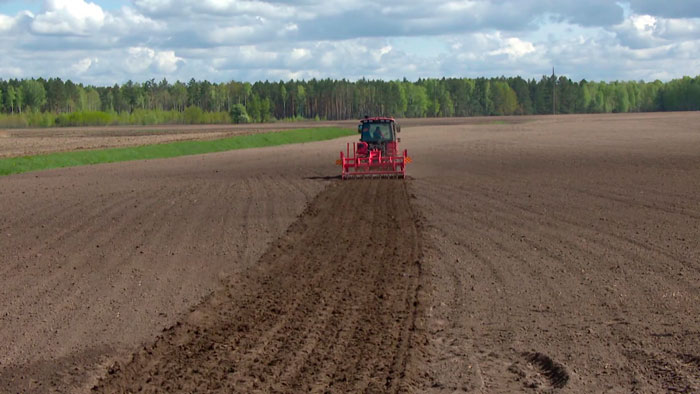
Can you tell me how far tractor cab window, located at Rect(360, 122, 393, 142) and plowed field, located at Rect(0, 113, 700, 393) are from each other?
33.4ft

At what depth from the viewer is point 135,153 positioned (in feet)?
162

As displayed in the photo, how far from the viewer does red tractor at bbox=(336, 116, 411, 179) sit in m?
30.4

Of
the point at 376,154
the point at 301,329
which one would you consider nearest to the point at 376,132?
the point at 376,154

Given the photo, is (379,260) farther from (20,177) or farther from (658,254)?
(20,177)

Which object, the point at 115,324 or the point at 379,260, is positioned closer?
the point at 115,324

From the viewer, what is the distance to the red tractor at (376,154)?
3039 cm

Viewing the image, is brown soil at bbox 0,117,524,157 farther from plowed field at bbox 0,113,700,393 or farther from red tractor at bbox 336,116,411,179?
plowed field at bbox 0,113,700,393

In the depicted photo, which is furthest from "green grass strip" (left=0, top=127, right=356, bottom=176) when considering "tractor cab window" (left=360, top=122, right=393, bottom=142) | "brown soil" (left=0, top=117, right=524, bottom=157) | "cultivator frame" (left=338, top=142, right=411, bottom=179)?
"cultivator frame" (left=338, top=142, right=411, bottom=179)

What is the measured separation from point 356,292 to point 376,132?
914 inches

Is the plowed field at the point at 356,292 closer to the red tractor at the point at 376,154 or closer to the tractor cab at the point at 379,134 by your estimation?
the red tractor at the point at 376,154

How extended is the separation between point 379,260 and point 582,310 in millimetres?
4109

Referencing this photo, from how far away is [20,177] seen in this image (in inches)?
1332

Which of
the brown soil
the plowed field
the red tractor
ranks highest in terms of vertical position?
the red tractor

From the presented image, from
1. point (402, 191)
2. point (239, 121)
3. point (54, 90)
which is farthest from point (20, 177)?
point (54, 90)
